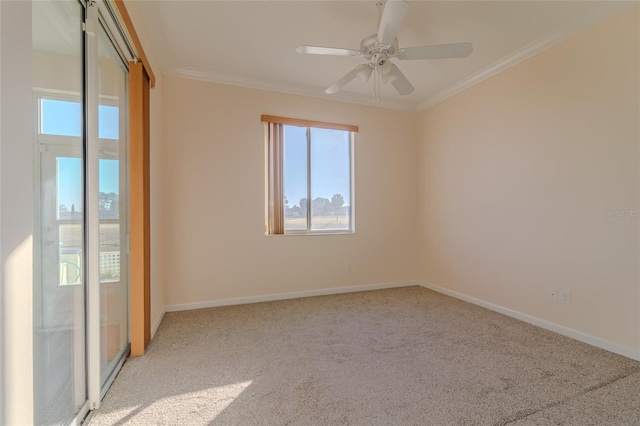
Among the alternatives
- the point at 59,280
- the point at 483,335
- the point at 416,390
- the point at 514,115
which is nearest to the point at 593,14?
the point at 514,115

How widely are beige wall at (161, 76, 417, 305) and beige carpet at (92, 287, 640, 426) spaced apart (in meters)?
0.68

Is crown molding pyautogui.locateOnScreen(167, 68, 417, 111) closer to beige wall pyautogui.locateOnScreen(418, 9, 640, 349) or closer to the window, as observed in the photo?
the window

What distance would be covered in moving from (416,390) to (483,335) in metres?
1.22

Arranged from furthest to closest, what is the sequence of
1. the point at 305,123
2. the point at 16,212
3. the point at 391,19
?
the point at 305,123 < the point at 391,19 < the point at 16,212

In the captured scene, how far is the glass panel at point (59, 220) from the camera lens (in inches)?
49.1

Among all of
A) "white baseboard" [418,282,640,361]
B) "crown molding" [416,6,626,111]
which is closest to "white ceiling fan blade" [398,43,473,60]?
"crown molding" [416,6,626,111]

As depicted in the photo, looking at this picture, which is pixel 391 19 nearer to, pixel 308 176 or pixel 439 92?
pixel 308 176

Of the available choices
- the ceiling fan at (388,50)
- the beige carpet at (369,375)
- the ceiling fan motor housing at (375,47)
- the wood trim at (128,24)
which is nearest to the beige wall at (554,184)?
the beige carpet at (369,375)

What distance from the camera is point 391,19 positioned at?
1.90 metres

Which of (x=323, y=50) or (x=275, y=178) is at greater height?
(x=323, y=50)

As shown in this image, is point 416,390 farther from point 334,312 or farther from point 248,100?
point 248,100

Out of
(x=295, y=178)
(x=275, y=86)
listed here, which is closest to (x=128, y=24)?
(x=275, y=86)

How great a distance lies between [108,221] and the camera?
1.99 metres

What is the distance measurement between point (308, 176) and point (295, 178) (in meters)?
0.19
